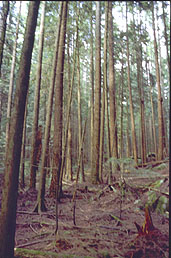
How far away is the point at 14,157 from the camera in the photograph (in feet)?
9.56

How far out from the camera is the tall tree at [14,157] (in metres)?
2.75

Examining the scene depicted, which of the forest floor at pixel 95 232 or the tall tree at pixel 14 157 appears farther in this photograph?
the forest floor at pixel 95 232

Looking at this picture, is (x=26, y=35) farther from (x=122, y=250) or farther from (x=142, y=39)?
(x=142, y=39)

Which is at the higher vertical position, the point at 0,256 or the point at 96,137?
the point at 96,137

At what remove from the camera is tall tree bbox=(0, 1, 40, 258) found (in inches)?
108

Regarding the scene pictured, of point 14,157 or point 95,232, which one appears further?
point 95,232

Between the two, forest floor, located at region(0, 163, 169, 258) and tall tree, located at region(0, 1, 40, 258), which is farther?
forest floor, located at region(0, 163, 169, 258)

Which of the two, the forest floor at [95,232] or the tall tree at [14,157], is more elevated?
the tall tree at [14,157]

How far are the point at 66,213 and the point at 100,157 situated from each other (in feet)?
15.0

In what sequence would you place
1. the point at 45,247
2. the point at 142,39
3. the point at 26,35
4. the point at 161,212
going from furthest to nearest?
the point at 142,39, the point at 161,212, the point at 45,247, the point at 26,35

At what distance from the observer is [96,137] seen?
10188 mm

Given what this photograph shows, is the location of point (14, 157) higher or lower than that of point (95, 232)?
higher

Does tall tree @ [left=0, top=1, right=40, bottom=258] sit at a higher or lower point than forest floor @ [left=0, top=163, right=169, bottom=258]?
higher

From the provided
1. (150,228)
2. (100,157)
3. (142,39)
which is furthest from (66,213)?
(142,39)
